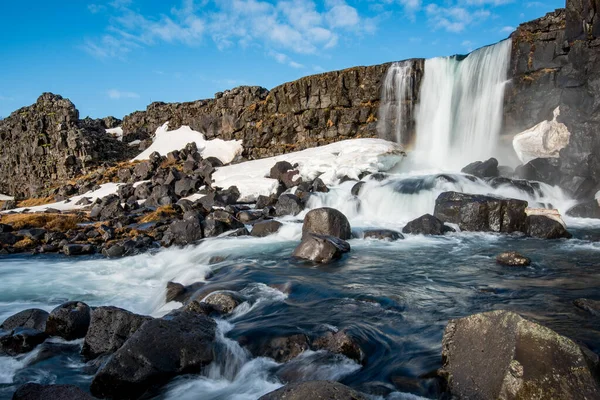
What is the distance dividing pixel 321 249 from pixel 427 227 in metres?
5.07

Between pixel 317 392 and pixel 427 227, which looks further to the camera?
pixel 427 227

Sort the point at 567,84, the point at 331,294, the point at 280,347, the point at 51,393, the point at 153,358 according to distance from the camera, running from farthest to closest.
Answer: the point at 567,84
the point at 331,294
the point at 280,347
the point at 153,358
the point at 51,393

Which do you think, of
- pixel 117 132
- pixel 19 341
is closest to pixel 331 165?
pixel 19 341

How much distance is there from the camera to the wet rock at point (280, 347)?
18.3 feet

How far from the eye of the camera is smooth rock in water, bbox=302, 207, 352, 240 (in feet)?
44.3

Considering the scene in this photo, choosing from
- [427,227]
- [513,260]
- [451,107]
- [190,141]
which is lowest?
[513,260]

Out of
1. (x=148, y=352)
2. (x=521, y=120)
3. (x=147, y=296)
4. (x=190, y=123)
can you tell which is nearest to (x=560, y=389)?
(x=148, y=352)

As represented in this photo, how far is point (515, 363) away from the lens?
3.59 m

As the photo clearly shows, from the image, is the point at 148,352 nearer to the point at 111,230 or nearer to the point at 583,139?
the point at 111,230

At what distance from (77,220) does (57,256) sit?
8.28 metres

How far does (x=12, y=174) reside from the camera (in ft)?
160

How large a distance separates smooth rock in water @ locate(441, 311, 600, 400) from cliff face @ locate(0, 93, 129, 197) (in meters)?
45.7

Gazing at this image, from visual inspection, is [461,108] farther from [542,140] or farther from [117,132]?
[117,132]

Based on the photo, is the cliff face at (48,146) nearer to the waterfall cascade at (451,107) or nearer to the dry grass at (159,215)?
the dry grass at (159,215)
